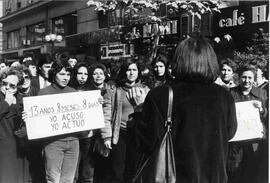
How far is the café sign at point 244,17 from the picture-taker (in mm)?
10643

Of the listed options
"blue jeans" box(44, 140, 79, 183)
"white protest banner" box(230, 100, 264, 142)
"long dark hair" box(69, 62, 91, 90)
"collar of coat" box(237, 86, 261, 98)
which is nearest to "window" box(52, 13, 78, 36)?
"long dark hair" box(69, 62, 91, 90)

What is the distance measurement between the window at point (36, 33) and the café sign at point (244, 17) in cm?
1511

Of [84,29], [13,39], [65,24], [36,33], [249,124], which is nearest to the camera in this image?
[249,124]

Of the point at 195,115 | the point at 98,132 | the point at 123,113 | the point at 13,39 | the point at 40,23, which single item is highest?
the point at 40,23

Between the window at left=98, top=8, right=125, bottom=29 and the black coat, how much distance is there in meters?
14.2

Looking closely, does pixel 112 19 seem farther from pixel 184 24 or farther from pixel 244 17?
pixel 244 17

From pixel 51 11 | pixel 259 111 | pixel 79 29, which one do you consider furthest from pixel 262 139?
pixel 51 11

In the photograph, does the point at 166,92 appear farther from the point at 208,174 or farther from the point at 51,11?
the point at 51,11

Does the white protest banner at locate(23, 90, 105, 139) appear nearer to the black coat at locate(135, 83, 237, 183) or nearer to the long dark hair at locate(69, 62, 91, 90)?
the long dark hair at locate(69, 62, 91, 90)

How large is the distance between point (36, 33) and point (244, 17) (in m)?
16.8

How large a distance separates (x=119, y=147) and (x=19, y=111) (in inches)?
48.8

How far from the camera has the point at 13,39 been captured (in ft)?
96.6

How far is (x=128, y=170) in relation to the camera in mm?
5379

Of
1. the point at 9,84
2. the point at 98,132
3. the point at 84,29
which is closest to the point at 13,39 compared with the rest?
the point at 84,29
